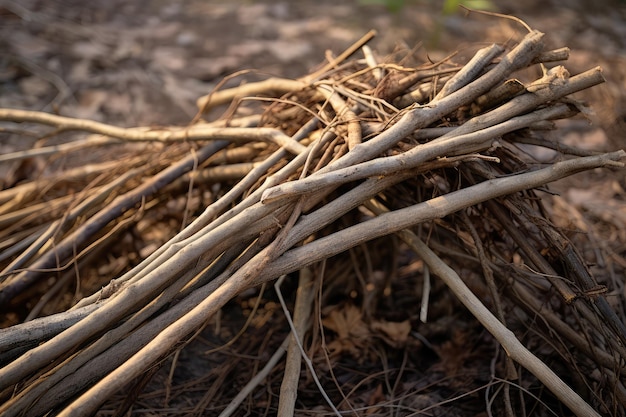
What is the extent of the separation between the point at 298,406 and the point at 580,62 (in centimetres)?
318

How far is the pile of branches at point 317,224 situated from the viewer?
53.5 inches

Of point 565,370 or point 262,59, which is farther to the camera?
point 262,59

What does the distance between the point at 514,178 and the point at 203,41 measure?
3123 millimetres

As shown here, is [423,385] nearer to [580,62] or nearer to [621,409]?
[621,409]

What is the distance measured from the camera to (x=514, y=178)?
154cm

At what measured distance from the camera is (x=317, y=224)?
149cm

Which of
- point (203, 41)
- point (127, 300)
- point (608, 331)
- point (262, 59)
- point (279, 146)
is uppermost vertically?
point (203, 41)

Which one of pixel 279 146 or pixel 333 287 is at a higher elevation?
pixel 279 146

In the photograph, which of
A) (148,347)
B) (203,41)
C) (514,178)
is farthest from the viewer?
(203,41)

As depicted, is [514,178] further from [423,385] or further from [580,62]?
[580,62]

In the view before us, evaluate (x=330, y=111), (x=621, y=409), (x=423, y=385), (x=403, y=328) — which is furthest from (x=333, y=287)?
(x=621, y=409)

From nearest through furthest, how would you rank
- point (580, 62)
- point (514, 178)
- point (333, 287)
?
point (514, 178) < point (333, 287) < point (580, 62)

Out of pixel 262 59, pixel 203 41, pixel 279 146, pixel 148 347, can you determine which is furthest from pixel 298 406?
pixel 203 41

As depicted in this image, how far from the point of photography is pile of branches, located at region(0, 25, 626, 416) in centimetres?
136
